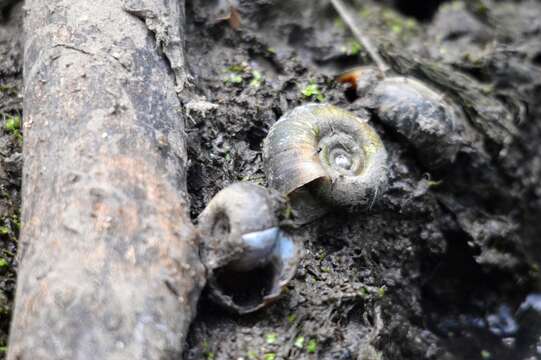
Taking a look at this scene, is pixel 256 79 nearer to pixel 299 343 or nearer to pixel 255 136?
pixel 255 136

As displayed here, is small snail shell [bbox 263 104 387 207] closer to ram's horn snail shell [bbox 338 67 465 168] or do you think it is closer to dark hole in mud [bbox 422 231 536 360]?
ram's horn snail shell [bbox 338 67 465 168]

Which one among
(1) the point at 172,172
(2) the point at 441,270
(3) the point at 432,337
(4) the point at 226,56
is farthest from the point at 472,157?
(1) the point at 172,172

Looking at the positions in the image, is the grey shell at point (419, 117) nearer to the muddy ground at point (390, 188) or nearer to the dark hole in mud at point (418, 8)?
the muddy ground at point (390, 188)

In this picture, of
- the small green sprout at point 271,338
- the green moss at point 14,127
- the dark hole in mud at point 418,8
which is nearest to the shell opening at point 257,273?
the small green sprout at point 271,338

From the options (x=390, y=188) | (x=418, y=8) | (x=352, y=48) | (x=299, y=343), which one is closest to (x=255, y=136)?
(x=390, y=188)

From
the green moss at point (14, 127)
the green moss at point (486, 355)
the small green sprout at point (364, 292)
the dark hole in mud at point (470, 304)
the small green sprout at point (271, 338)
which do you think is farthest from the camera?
the dark hole in mud at point (470, 304)

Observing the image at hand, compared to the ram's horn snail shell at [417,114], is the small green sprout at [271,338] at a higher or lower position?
lower

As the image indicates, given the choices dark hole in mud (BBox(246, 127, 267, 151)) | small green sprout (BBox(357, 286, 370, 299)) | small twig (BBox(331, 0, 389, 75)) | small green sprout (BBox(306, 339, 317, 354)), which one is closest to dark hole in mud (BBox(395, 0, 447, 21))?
small twig (BBox(331, 0, 389, 75))
